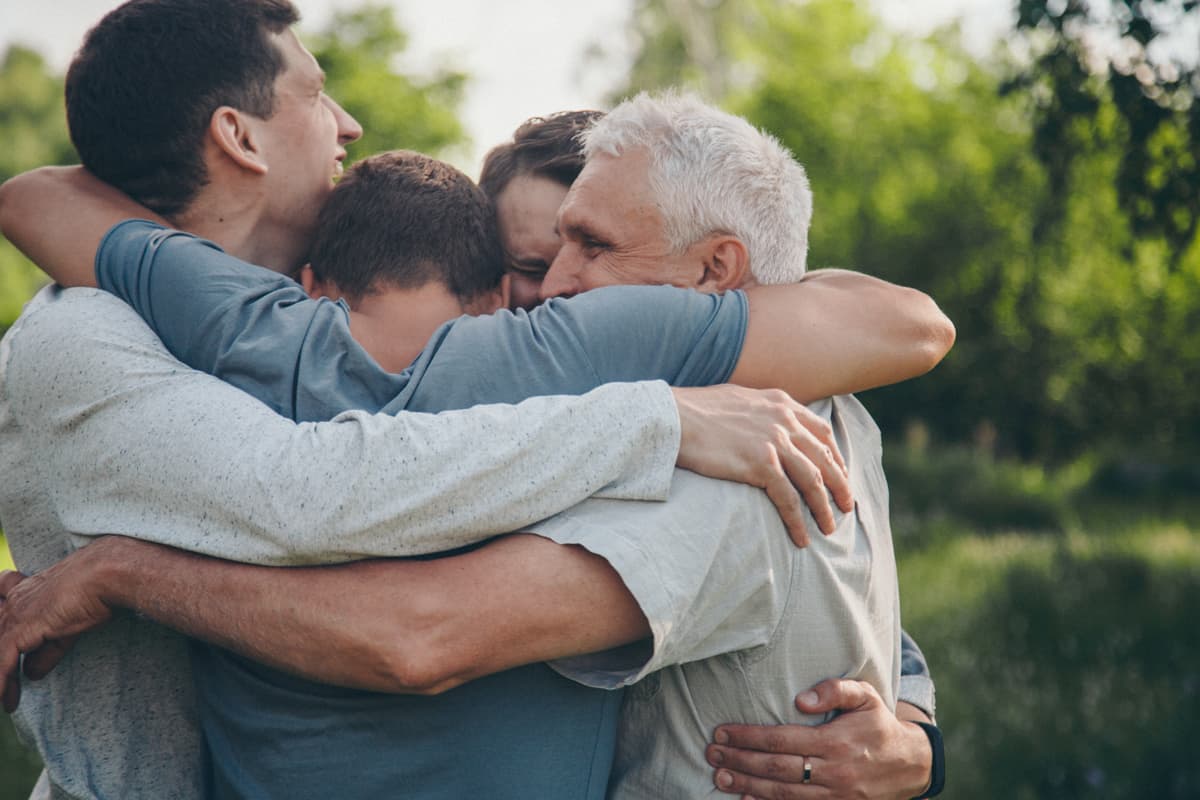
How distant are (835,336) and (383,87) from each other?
33.6m

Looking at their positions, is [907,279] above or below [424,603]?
above

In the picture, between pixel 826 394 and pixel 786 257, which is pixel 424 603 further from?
pixel 786 257

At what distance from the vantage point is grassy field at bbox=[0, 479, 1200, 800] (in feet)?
22.2

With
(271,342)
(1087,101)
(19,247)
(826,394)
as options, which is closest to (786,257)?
(826,394)

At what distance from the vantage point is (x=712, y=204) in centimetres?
258

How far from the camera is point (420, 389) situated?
2.21 meters

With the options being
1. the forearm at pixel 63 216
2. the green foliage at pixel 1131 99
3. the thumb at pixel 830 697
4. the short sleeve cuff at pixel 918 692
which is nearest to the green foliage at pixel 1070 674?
the green foliage at pixel 1131 99

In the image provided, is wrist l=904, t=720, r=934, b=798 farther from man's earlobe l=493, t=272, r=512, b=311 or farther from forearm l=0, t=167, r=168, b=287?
forearm l=0, t=167, r=168, b=287

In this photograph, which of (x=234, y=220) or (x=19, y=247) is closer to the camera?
(x=19, y=247)

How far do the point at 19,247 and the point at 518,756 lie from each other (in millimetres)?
1549

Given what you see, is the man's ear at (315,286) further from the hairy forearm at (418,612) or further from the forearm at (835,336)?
the forearm at (835,336)

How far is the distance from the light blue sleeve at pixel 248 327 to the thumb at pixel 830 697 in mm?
985

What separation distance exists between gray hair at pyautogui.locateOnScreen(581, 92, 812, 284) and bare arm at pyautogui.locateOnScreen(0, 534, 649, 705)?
0.88 meters

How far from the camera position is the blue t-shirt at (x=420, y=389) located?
219 cm
